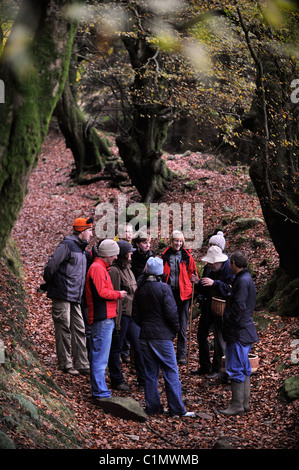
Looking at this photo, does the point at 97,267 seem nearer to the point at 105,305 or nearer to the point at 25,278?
the point at 105,305

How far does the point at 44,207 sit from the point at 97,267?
15.2 m

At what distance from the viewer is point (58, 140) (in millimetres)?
31859

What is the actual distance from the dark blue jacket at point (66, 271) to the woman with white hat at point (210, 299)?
1.98 m

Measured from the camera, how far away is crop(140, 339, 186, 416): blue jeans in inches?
251

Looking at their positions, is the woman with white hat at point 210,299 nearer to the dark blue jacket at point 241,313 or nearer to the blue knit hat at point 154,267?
the dark blue jacket at point 241,313

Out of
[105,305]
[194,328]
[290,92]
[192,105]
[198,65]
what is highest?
[198,65]

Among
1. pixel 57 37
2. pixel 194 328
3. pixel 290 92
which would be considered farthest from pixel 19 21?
pixel 194 328

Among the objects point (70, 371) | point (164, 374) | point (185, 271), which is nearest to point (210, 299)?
point (185, 271)

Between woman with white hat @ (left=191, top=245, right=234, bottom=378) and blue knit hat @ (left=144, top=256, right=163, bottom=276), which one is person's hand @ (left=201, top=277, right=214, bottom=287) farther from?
blue knit hat @ (left=144, top=256, right=163, bottom=276)

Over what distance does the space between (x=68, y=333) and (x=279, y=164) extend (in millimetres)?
5613

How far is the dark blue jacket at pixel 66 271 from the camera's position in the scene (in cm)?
745

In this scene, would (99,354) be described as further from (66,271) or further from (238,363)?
(238,363)

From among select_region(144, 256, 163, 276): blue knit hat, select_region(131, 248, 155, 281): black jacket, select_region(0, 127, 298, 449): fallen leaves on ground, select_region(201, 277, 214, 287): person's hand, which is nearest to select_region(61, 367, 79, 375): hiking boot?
select_region(0, 127, 298, 449): fallen leaves on ground

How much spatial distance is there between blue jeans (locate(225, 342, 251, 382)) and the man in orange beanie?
8.58 ft
